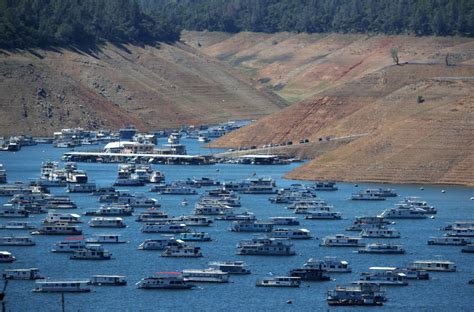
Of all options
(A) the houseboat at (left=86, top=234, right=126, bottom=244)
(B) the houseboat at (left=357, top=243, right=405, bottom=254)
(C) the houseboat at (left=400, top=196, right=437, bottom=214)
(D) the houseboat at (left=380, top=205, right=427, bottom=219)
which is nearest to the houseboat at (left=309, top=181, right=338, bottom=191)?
(C) the houseboat at (left=400, top=196, right=437, bottom=214)

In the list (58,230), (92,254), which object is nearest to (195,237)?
(58,230)

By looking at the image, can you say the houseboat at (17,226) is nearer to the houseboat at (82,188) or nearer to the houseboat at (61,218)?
the houseboat at (61,218)

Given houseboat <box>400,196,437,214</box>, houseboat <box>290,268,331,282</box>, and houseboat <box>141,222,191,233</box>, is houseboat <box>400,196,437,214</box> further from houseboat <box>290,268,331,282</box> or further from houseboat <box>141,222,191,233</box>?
houseboat <box>290,268,331,282</box>

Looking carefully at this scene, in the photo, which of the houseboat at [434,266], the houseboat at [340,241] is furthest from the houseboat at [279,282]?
the houseboat at [340,241]

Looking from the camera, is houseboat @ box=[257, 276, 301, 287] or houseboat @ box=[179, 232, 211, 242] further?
houseboat @ box=[179, 232, 211, 242]

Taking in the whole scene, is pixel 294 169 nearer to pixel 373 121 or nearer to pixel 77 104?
pixel 373 121
